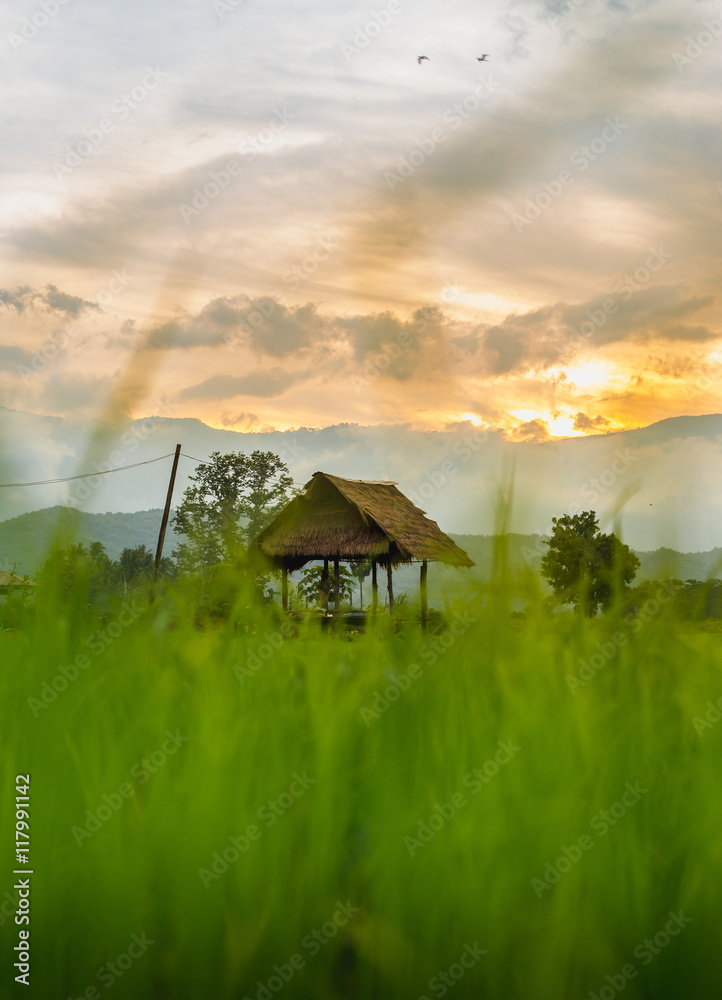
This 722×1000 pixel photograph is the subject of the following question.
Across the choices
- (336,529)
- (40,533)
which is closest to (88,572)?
(40,533)

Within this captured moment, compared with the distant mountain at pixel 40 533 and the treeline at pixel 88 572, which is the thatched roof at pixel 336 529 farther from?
the distant mountain at pixel 40 533

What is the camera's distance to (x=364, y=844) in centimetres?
106

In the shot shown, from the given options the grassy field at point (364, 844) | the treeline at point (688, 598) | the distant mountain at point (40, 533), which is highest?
the distant mountain at point (40, 533)

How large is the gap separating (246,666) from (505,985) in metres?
0.69

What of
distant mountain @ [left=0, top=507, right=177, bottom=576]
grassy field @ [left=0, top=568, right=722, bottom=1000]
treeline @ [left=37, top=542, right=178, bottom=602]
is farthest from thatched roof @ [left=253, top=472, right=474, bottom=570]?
grassy field @ [left=0, top=568, right=722, bottom=1000]

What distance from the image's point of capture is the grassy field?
984 mm

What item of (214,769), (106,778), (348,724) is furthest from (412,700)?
(106,778)

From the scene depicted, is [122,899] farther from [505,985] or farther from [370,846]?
[505,985]

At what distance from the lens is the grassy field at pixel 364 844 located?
98cm

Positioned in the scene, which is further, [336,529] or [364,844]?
[336,529]

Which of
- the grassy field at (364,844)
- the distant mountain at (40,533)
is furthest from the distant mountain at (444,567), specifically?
the grassy field at (364,844)

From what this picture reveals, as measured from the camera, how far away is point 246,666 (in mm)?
1425

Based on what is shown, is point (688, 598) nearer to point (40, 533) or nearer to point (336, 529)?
point (40, 533)

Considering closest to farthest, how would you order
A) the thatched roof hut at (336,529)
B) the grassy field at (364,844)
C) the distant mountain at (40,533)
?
the grassy field at (364,844) → the distant mountain at (40,533) → the thatched roof hut at (336,529)
